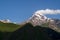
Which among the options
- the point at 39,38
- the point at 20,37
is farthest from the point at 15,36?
the point at 39,38

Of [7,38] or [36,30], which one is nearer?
[7,38]

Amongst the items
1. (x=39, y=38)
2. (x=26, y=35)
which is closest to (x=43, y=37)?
(x=39, y=38)

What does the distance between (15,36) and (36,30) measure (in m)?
13.9

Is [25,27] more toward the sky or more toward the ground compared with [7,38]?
more toward the sky

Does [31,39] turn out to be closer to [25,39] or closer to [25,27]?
[25,39]

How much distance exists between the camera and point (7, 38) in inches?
4437

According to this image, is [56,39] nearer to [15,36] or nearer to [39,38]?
[39,38]

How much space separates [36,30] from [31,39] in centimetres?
1116

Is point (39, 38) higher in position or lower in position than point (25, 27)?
lower

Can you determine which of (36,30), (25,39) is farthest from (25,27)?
(25,39)

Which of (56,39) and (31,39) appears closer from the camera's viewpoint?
(31,39)

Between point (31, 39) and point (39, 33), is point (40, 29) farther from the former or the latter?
point (31, 39)

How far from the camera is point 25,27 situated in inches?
4985

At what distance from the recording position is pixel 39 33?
117750 millimetres
